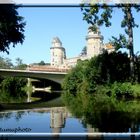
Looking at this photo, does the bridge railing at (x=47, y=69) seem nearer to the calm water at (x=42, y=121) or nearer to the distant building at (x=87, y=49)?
the distant building at (x=87, y=49)

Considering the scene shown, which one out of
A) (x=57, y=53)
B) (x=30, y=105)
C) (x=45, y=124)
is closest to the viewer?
(x=57, y=53)

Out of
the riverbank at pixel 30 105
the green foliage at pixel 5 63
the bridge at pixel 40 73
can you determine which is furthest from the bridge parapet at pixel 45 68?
the riverbank at pixel 30 105

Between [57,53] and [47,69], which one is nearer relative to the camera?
[57,53]

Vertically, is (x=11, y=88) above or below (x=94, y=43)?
below

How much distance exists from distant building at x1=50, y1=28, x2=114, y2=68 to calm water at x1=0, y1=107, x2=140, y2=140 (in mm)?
384

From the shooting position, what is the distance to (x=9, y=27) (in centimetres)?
233

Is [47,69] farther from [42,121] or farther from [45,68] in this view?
[42,121]

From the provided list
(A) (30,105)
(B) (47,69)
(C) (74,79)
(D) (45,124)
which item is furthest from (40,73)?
(A) (30,105)

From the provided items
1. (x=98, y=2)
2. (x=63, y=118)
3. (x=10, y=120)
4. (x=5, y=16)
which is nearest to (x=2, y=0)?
(x=5, y=16)

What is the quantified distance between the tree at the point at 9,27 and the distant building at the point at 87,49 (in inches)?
8.5

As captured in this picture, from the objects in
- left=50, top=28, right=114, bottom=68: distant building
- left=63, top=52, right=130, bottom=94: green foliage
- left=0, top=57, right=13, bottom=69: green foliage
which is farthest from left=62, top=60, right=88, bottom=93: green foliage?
left=0, top=57, right=13, bottom=69: green foliage

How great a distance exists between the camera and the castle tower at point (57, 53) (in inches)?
91.4

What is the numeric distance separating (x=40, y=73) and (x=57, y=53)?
284 mm

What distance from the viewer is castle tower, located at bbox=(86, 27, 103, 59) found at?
92.1 inches
